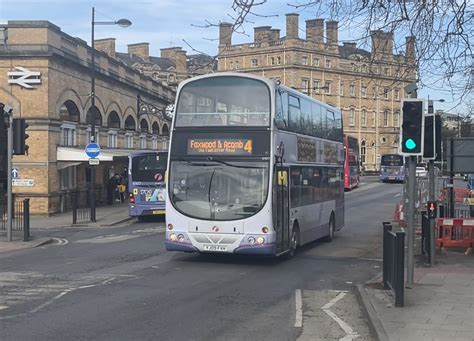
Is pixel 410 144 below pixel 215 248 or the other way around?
the other way around

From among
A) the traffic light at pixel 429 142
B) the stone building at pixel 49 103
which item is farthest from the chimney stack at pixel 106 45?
the traffic light at pixel 429 142

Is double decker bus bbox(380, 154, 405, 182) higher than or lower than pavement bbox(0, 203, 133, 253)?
higher

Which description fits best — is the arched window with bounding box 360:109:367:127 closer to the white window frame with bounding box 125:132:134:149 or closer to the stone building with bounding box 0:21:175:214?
the white window frame with bounding box 125:132:134:149

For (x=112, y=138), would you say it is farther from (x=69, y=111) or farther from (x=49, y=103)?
(x=49, y=103)

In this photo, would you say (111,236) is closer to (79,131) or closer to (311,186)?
(311,186)

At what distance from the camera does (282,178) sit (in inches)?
564

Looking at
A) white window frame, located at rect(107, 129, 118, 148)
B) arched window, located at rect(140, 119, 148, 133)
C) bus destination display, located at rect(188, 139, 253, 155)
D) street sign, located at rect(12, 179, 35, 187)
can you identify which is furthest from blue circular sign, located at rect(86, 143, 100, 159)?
arched window, located at rect(140, 119, 148, 133)

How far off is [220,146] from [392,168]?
5368 cm

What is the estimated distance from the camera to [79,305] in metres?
9.34

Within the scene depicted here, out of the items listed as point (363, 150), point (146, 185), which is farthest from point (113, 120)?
point (363, 150)

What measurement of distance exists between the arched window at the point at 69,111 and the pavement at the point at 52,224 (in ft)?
15.7

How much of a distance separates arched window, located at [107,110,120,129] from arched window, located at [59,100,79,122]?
5980 millimetres

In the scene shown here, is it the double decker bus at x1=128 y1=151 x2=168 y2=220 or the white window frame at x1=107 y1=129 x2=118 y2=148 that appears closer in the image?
the double decker bus at x1=128 y1=151 x2=168 y2=220

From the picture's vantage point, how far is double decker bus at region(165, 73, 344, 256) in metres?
13.7
